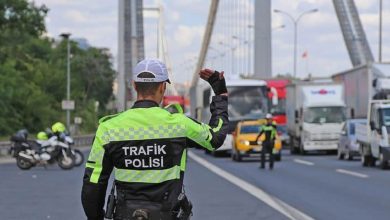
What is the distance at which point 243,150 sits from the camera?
118 feet

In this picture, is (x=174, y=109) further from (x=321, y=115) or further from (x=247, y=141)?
(x=321, y=115)

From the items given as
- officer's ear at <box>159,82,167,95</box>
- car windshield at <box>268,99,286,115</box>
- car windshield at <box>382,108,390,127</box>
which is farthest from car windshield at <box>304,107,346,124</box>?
officer's ear at <box>159,82,167,95</box>

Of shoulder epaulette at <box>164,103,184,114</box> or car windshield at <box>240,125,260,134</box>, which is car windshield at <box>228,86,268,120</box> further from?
shoulder epaulette at <box>164,103,184,114</box>

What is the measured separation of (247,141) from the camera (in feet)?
117

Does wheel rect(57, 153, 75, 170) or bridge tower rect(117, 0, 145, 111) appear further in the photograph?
bridge tower rect(117, 0, 145, 111)

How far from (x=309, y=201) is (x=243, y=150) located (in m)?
19.2

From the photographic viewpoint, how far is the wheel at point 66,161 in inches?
1168

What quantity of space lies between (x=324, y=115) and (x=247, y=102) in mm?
3662

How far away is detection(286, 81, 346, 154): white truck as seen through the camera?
141 feet

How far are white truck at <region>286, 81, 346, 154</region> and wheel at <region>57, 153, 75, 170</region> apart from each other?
16.2 metres

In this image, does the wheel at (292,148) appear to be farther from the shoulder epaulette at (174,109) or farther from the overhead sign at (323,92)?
the shoulder epaulette at (174,109)

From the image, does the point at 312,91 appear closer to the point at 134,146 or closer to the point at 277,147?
the point at 277,147

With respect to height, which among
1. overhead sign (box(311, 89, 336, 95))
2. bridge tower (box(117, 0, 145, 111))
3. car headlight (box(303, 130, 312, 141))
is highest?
bridge tower (box(117, 0, 145, 111))

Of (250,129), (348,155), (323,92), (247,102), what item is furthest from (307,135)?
(250,129)
